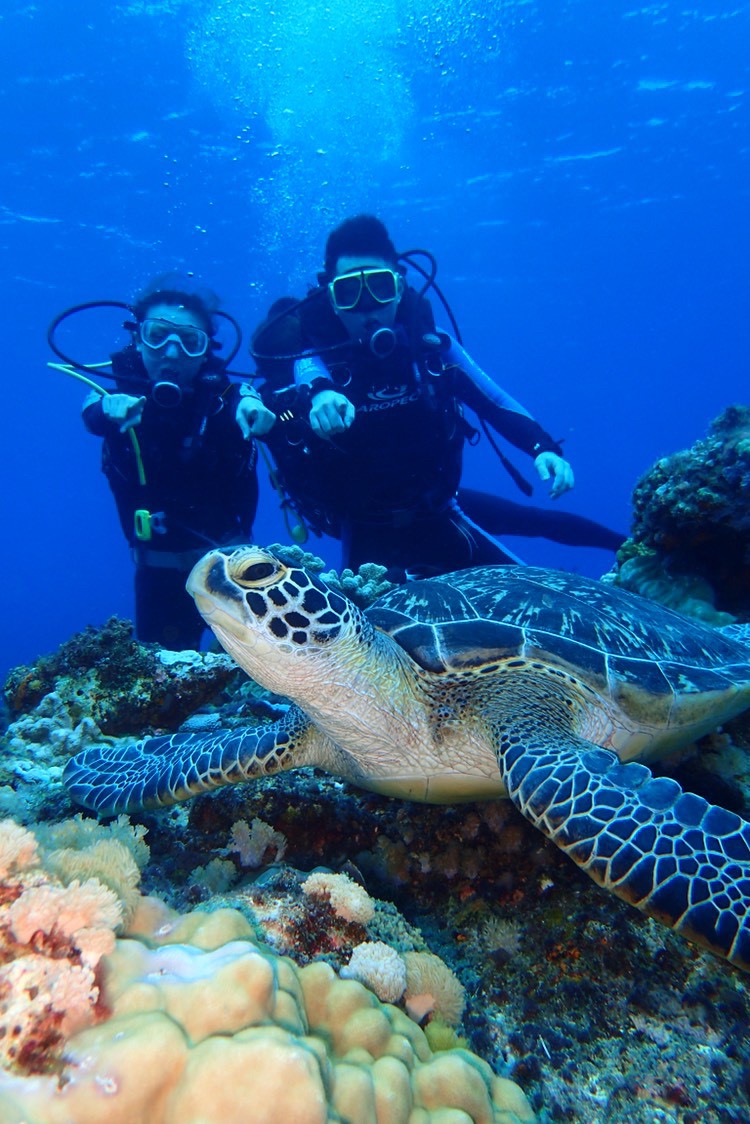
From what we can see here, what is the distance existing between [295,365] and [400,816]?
188 inches

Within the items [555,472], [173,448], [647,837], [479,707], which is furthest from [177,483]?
[647,837]

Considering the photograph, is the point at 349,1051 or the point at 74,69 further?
the point at 74,69

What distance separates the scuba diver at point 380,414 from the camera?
19.0ft

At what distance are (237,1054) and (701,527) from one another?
4165mm

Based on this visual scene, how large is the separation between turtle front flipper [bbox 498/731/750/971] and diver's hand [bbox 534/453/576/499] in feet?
12.3

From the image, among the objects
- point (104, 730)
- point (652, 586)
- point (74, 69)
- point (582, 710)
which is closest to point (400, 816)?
point (582, 710)

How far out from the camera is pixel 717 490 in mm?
3939

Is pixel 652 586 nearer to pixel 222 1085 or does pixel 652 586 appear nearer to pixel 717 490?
pixel 717 490

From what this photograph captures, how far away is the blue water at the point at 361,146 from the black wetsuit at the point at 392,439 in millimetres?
16277

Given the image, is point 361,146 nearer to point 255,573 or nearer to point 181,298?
point 181,298

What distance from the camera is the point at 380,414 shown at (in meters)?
5.87

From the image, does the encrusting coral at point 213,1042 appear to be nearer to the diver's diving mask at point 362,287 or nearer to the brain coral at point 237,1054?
the brain coral at point 237,1054

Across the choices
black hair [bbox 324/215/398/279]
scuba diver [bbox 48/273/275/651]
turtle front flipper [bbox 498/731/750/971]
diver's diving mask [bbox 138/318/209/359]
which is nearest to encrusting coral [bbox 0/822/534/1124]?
turtle front flipper [bbox 498/731/750/971]

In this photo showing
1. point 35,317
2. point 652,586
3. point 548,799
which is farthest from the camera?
point 35,317
